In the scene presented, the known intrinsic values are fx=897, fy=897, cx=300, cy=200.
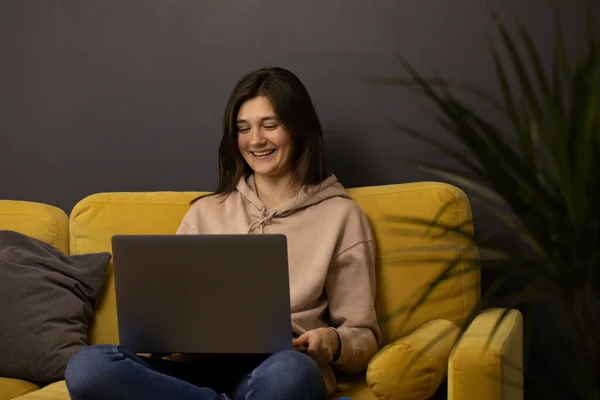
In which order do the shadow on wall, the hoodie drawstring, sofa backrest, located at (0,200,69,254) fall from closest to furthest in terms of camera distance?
the hoodie drawstring, sofa backrest, located at (0,200,69,254), the shadow on wall

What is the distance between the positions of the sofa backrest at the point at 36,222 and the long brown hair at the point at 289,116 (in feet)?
1.73

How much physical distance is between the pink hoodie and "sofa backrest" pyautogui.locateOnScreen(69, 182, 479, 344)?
64 millimetres

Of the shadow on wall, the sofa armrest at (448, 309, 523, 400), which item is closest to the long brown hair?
the shadow on wall

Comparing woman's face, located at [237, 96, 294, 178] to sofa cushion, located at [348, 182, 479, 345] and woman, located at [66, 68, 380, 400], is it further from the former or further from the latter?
sofa cushion, located at [348, 182, 479, 345]

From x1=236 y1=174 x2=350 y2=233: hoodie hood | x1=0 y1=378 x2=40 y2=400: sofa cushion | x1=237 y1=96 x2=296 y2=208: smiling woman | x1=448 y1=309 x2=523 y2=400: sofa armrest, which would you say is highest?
x1=237 y1=96 x2=296 y2=208: smiling woman

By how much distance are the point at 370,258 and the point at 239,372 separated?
0.52 metres

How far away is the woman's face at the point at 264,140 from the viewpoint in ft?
8.32

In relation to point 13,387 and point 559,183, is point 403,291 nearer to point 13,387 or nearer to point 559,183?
point 13,387

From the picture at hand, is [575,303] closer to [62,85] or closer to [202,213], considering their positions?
[202,213]

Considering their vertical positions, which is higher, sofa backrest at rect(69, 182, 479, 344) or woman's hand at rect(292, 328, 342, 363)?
sofa backrest at rect(69, 182, 479, 344)

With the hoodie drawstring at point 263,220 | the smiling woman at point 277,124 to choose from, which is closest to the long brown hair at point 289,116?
the smiling woman at point 277,124

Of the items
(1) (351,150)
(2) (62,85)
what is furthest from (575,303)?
(2) (62,85)

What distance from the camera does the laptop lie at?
6.28 ft

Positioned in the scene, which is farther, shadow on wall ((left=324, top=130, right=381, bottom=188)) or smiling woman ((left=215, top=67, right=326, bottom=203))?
shadow on wall ((left=324, top=130, right=381, bottom=188))
